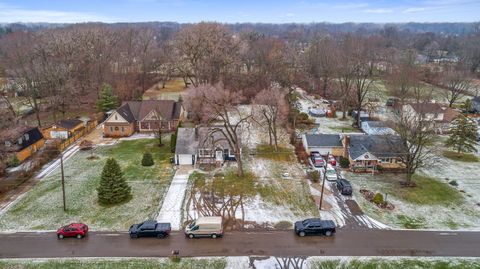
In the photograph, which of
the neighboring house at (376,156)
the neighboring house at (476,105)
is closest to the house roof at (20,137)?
the neighboring house at (376,156)

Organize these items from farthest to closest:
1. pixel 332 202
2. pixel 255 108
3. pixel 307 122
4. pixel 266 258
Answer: pixel 307 122
pixel 255 108
pixel 332 202
pixel 266 258

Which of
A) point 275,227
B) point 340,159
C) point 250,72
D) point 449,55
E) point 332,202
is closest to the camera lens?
point 275,227

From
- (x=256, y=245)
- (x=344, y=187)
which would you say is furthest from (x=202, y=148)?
(x=256, y=245)

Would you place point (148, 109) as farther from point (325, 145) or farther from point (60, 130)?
point (325, 145)

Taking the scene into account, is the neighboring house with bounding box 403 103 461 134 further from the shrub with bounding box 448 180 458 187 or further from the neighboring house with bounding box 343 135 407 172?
the shrub with bounding box 448 180 458 187

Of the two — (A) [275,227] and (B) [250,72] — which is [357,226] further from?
(B) [250,72]

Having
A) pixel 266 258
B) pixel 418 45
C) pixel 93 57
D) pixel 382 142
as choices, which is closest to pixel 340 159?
pixel 382 142

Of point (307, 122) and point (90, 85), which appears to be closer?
point (307, 122)
